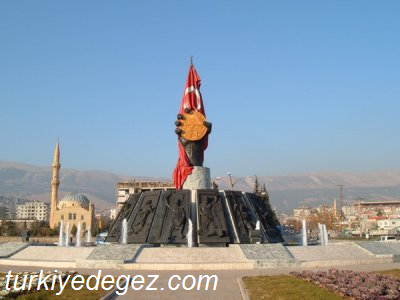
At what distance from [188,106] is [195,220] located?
22.3ft

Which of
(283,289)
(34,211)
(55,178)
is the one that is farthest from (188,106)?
(34,211)

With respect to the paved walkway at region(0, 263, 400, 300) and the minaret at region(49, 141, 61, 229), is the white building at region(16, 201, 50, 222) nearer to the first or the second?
the minaret at region(49, 141, 61, 229)

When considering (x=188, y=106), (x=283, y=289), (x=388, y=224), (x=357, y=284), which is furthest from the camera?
(x=388, y=224)

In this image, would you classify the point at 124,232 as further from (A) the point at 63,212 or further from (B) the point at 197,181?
(A) the point at 63,212

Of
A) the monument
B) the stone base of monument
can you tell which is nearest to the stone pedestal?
the monument

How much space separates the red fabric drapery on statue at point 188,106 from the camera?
2212 centimetres

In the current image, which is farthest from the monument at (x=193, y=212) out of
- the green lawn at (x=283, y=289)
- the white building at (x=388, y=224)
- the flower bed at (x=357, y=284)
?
the white building at (x=388, y=224)

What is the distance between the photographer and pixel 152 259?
16.1 m

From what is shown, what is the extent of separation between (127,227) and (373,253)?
1028cm

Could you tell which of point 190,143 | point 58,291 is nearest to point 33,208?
point 190,143

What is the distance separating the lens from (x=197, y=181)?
21.9 metres

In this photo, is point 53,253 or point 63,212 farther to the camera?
point 63,212

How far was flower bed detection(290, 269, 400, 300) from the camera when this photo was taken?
9711 mm

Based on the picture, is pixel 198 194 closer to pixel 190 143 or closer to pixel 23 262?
pixel 190 143
